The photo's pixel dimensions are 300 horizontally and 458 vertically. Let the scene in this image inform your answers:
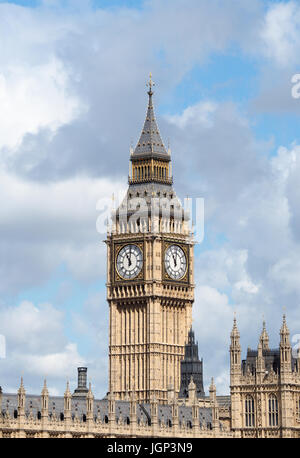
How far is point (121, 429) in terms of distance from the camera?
198000 mm

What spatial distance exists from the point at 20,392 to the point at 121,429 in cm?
1717

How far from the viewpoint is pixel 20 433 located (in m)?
186
